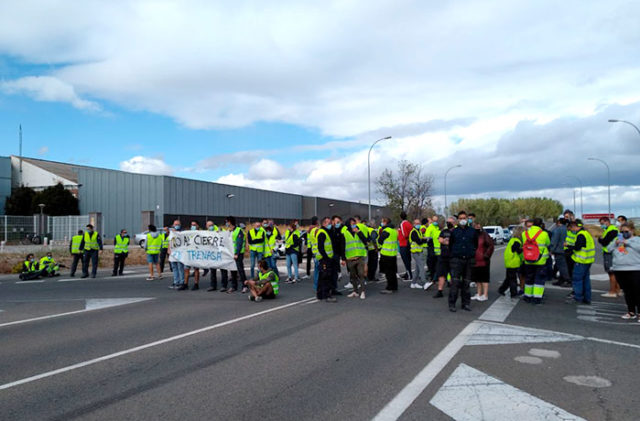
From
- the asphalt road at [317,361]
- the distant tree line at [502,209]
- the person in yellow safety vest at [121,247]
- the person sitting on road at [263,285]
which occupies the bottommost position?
the asphalt road at [317,361]

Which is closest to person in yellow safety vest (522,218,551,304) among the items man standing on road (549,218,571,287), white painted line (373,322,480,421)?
man standing on road (549,218,571,287)

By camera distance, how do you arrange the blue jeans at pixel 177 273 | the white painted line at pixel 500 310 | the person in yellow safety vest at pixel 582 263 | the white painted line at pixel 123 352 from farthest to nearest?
the blue jeans at pixel 177 273
the person in yellow safety vest at pixel 582 263
the white painted line at pixel 500 310
the white painted line at pixel 123 352

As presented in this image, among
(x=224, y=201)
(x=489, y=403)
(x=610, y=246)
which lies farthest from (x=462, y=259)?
(x=224, y=201)

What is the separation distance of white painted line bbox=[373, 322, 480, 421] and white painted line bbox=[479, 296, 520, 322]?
1674 mm

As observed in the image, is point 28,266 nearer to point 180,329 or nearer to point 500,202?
point 180,329

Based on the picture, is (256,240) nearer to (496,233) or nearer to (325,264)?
(325,264)

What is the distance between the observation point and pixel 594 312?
385 inches

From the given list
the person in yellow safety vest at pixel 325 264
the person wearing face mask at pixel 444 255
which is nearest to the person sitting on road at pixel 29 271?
the person in yellow safety vest at pixel 325 264

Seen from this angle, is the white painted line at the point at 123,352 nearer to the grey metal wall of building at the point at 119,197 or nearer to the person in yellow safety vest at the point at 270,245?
the person in yellow safety vest at the point at 270,245

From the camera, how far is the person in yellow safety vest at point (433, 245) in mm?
13953

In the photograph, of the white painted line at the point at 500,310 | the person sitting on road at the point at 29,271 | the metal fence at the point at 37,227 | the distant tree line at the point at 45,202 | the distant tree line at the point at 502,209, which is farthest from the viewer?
the distant tree line at the point at 502,209

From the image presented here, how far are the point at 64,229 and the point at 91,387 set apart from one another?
130 ft

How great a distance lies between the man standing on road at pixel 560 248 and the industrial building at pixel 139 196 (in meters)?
32.8

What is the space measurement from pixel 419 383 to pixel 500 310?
5.28m
